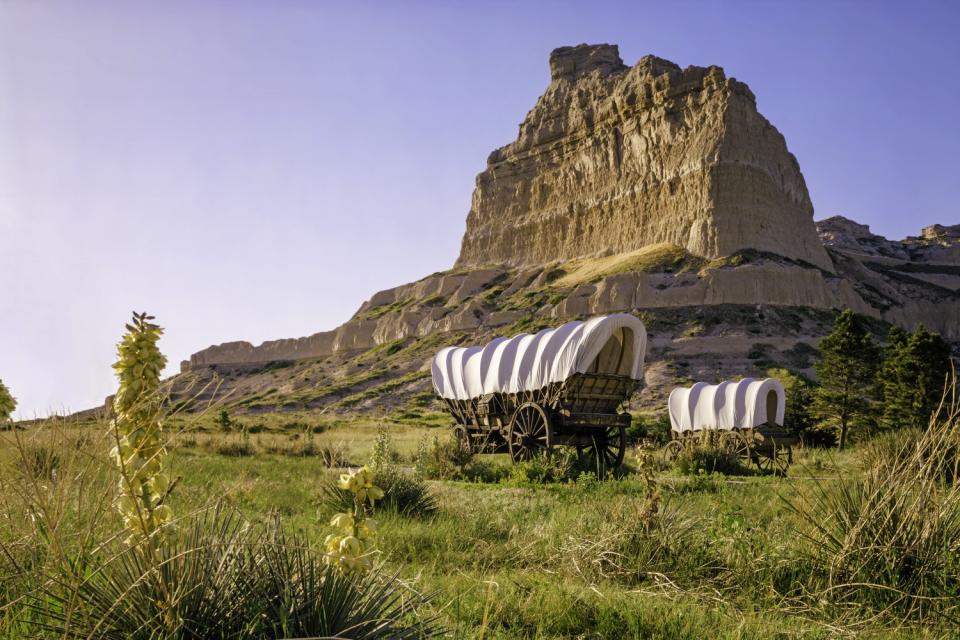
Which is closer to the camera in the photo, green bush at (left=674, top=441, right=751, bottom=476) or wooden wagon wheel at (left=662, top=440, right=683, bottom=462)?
green bush at (left=674, top=441, right=751, bottom=476)

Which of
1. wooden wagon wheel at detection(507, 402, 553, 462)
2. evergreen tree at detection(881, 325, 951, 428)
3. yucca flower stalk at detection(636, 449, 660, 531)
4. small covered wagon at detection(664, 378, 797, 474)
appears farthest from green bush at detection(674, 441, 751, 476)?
evergreen tree at detection(881, 325, 951, 428)

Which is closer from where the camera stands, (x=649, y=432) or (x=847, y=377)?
(x=649, y=432)

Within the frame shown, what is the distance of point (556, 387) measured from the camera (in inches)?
534

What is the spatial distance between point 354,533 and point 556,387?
437 inches

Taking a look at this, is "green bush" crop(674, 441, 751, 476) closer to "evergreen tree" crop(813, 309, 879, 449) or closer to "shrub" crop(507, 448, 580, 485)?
"shrub" crop(507, 448, 580, 485)

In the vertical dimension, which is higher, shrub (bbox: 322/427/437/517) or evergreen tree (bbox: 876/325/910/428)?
evergreen tree (bbox: 876/325/910/428)

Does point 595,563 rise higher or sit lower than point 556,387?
lower

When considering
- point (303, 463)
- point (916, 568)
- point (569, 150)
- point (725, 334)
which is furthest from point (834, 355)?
point (569, 150)

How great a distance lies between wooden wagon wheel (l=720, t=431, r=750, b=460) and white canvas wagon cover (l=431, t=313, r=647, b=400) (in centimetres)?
368

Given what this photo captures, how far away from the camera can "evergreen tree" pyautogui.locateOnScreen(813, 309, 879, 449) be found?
2873 centimetres

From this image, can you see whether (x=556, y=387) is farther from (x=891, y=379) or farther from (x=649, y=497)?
(x=891, y=379)

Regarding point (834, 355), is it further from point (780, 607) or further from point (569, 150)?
point (569, 150)

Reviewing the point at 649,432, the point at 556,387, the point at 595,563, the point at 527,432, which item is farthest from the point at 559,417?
the point at 649,432

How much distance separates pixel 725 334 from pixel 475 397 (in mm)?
36789
